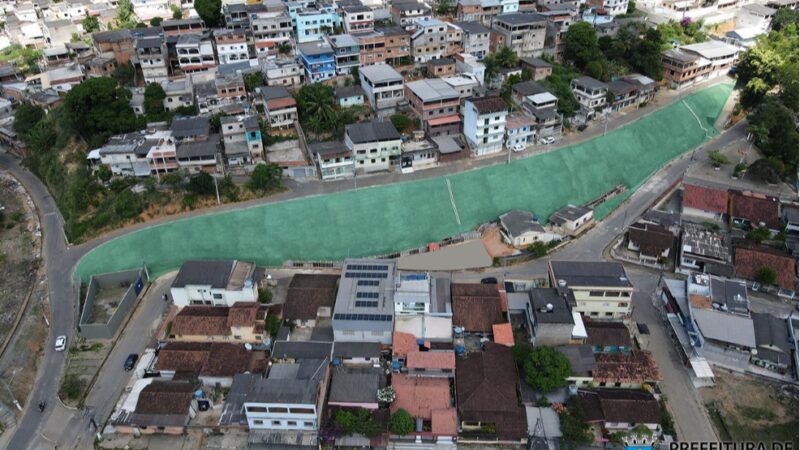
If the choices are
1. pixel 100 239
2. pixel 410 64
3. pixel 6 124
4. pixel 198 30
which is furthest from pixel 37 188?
pixel 410 64

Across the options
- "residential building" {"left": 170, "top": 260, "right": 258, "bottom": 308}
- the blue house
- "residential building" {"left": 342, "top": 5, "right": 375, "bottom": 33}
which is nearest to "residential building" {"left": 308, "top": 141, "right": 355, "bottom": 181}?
"residential building" {"left": 170, "top": 260, "right": 258, "bottom": 308}

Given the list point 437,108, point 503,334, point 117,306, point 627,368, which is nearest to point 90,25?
point 117,306

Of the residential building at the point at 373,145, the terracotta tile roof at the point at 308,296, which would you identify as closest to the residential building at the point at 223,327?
the terracotta tile roof at the point at 308,296

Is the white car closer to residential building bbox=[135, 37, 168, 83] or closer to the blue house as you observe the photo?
residential building bbox=[135, 37, 168, 83]

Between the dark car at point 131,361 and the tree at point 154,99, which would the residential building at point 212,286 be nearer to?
the dark car at point 131,361

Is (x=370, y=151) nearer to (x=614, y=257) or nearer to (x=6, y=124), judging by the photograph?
(x=614, y=257)
